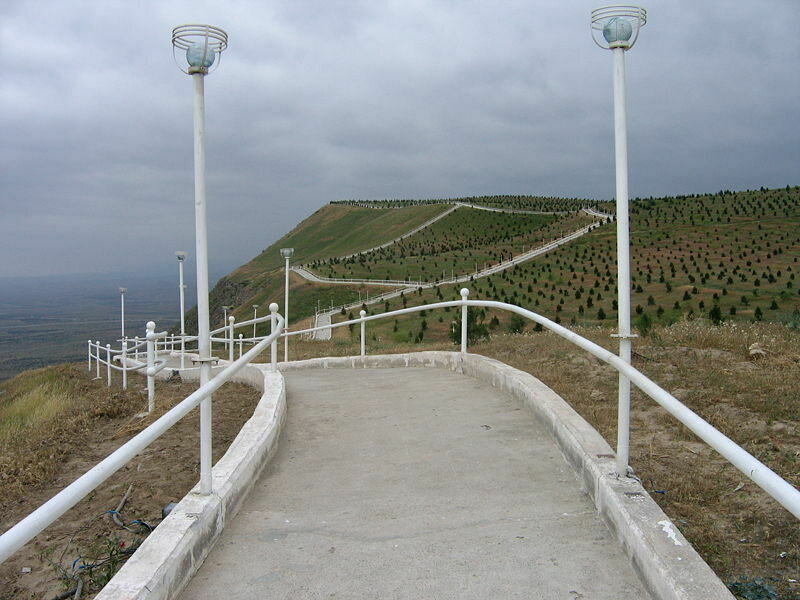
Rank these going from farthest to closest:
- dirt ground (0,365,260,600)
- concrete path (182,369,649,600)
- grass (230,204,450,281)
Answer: grass (230,204,450,281) < dirt ground (0,365,260,600) < concrete path (182,369,649,600)

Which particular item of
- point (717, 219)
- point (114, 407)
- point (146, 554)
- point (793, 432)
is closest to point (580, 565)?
point (146, 554)

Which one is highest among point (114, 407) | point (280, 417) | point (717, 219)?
point (717, 219)

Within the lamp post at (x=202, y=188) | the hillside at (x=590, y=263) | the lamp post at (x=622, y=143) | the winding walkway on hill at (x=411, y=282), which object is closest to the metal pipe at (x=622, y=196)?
the lamp post at (x=622, y=143)

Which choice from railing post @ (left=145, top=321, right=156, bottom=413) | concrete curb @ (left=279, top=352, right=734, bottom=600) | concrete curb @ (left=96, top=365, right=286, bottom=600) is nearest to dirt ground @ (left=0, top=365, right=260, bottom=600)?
railing post @ (left=145, top=321, right=156, bottom=413)

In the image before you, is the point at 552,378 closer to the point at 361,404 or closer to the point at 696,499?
the point at 361,404

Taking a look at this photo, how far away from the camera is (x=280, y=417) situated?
674 centimetres

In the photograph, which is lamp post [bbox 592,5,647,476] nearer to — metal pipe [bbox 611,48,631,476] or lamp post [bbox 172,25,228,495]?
metal pipe [bbox 611,48,631,476]

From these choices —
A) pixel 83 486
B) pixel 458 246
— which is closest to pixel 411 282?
pixel 458 246

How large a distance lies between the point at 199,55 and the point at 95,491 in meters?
4.74

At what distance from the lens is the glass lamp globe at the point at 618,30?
4.14 meters

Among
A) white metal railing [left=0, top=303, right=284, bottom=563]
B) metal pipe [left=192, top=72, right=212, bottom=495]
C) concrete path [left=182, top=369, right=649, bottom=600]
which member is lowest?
concrete path [left=182, top=369, right=649, bottom=600]

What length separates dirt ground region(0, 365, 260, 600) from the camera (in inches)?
205

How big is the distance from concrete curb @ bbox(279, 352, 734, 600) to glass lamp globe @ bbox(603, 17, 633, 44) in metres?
2.56

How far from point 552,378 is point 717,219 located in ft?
218
